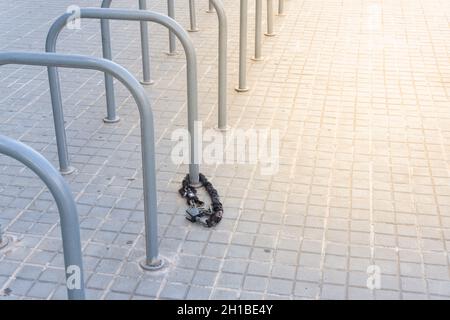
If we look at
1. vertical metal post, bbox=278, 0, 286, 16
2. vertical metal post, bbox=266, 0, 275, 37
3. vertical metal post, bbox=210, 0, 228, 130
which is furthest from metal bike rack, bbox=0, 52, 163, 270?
vertical metal post, bbox=278, 0, 286, 16

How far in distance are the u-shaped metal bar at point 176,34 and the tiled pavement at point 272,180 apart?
334mm

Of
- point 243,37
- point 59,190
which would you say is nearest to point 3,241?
→ point 59,190

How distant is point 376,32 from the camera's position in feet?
22.9

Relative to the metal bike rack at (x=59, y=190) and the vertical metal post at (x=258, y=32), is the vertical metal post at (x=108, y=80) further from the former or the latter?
the metal bike rack at (x=59, y=190)

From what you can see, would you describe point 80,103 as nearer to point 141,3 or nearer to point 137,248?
point 141,3

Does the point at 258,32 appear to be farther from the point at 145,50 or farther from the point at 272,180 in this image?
the point at 272,180

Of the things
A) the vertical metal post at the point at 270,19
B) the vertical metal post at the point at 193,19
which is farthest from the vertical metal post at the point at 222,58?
the vertical metal post at the point at 193,19

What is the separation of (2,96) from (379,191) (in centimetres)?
304

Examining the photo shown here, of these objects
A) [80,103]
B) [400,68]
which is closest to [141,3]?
[80,103]

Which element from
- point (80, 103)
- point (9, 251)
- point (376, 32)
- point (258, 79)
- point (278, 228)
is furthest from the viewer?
point (376, 32)

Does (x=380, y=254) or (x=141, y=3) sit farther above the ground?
(x=141, y=3)

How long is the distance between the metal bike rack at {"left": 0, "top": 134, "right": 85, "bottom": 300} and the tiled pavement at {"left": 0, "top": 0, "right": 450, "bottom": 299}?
64 centimetres

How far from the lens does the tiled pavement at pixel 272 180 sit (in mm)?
3170

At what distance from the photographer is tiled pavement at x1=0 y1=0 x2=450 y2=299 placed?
10.4 feet
